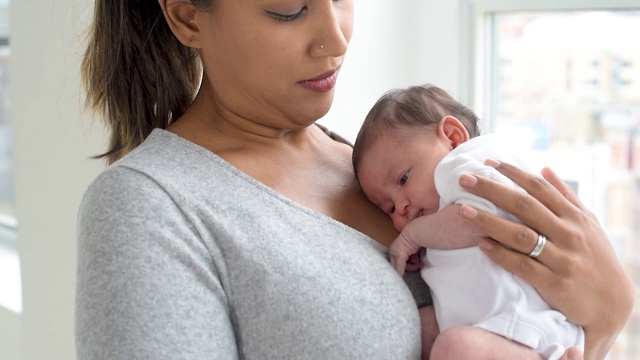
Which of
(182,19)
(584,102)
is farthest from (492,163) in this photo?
(584,102)

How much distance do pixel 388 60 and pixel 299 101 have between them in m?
1.08

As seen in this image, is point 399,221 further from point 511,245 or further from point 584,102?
point 584,102

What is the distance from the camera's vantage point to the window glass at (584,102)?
90.6 inches

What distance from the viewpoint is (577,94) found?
2.39 m

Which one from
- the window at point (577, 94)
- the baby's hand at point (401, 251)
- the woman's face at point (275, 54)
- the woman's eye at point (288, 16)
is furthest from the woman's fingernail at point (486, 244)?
the window at point (577, 94)

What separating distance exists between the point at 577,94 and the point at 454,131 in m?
1.01

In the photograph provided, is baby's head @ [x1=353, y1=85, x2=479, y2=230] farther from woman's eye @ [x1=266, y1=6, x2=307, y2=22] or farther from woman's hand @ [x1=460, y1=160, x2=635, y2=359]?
woman's eye @ [x1=266, y1=6, x2=307, y2=22]

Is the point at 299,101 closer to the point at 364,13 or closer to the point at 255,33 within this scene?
the point at 255,33

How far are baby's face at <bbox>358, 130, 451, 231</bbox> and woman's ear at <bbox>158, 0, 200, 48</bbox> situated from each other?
366 mm

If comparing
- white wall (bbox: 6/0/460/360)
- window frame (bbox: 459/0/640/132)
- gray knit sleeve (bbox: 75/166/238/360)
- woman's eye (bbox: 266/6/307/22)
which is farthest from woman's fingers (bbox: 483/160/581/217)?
window frame (bbox: 459/0/640/132)

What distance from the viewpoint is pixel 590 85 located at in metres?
2.37

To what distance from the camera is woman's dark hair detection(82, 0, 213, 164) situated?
1542 mm

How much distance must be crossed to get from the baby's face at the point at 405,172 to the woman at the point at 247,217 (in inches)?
2.3

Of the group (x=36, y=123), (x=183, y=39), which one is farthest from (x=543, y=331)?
(x=36, y=123)
